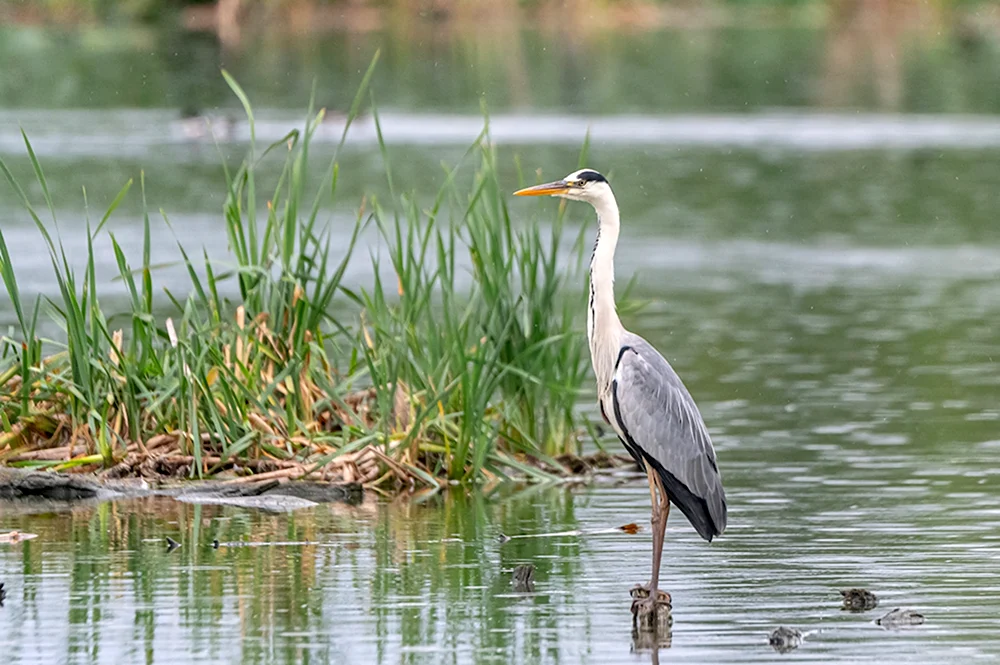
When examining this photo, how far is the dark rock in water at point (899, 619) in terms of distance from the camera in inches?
289

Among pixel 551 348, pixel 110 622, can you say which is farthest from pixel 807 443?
pixel 110 622

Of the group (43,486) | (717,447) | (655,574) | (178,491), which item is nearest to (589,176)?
(655,574)

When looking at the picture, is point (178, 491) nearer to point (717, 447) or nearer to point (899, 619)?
point (717, 447)

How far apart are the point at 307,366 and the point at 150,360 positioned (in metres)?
0.86

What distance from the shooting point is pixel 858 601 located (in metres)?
7.64

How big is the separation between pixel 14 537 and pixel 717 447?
Answer: 4428 mm

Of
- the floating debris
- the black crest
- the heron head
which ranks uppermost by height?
the black crest

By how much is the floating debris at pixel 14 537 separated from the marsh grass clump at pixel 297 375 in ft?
3.70

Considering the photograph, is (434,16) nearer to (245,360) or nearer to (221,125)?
(221,125)

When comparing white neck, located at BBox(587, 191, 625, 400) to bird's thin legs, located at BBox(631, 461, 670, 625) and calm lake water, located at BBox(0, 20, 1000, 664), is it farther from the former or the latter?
calm lake water, located at BBox(0, 20, 1000, 664)

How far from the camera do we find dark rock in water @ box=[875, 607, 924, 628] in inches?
289

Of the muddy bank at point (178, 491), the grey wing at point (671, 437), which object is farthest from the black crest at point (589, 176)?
the muddy bank at point (178, 491)

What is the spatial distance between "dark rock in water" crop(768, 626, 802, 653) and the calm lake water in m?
0.08

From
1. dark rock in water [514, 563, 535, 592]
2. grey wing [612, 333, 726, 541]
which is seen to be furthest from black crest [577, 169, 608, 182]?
dark rock in water [514, 563, 535, 592]
